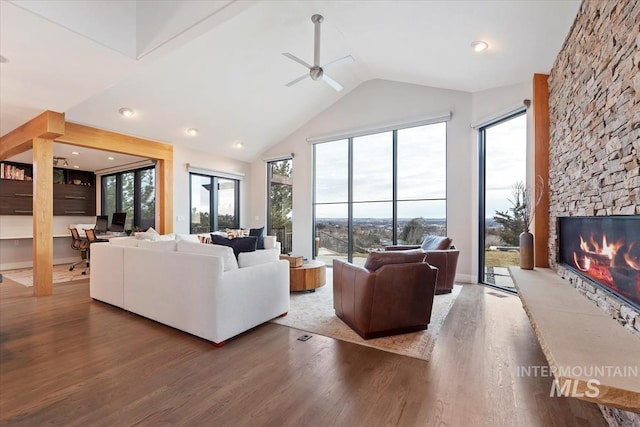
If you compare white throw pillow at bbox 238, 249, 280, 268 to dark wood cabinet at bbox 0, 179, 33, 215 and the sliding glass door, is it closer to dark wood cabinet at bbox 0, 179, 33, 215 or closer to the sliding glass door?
the sliding glass door

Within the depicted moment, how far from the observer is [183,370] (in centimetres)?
220

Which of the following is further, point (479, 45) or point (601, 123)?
point (479, 45)

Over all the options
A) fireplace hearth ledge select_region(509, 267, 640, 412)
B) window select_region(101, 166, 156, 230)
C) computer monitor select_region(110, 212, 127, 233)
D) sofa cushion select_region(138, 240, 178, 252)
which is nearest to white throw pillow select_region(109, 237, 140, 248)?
sofa cushion select_region(138, 240, 178, 252)

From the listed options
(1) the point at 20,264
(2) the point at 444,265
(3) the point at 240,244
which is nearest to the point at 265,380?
(3) the point at 240,244

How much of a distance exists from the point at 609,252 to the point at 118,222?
8.38 meters

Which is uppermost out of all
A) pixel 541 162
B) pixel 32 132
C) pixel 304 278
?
pixel 32 132

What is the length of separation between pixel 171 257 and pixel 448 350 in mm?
2745

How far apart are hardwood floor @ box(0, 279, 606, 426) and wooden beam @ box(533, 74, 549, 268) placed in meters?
1.06

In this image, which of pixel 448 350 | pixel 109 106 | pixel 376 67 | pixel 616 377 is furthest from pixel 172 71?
pixel 616 377

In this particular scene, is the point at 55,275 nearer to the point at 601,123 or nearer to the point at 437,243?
the point at 437,243

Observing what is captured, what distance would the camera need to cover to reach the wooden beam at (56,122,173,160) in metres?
4.68

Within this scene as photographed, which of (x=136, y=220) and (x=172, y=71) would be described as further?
(x=136, y=220)

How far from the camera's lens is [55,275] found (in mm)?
Result: 5609

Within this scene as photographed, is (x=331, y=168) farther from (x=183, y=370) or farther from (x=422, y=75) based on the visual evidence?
(x=183, y=370)
